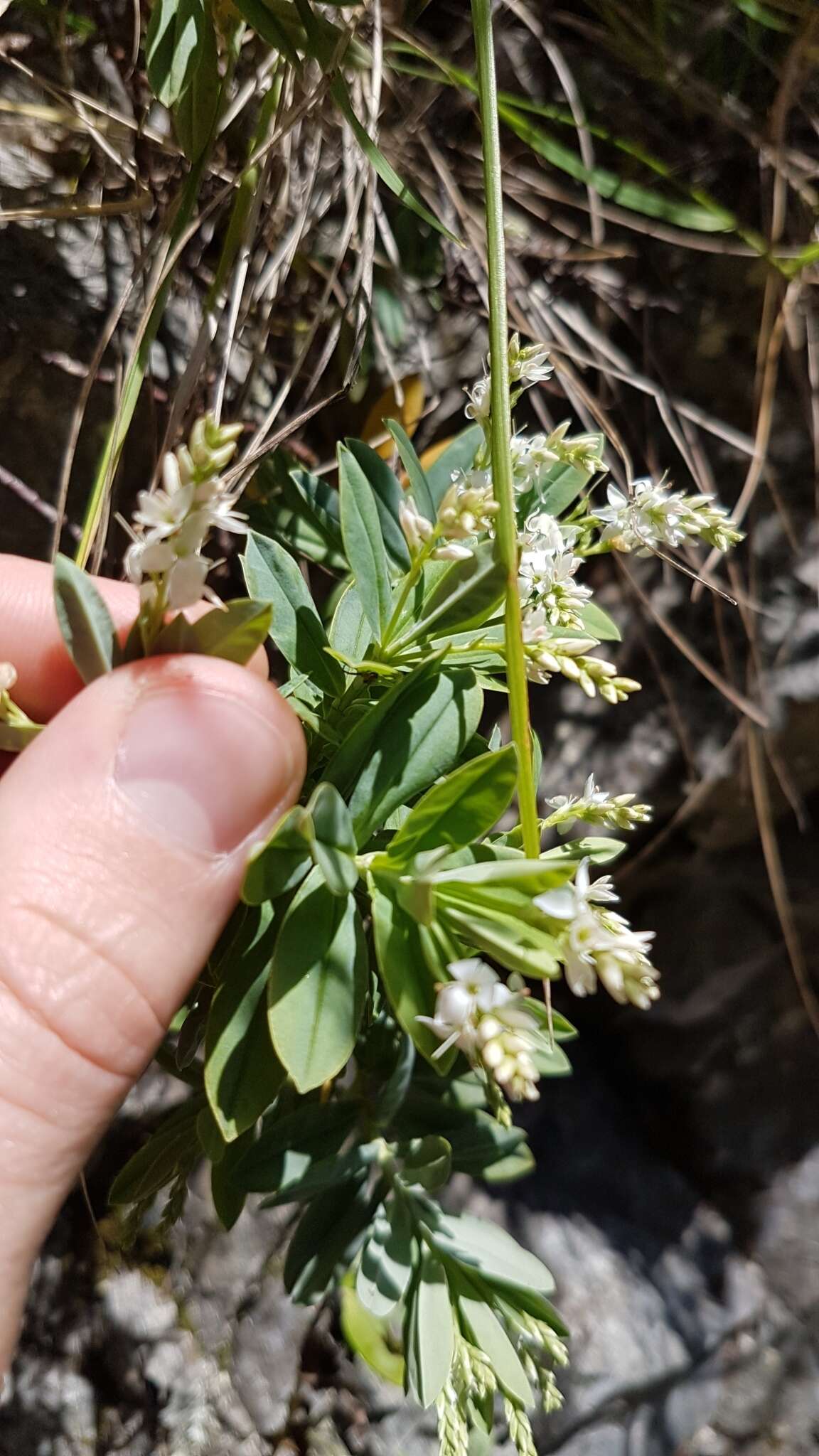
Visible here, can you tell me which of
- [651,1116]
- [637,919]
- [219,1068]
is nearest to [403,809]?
[219,1068]

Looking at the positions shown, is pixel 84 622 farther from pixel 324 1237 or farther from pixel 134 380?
pixel 324 1237

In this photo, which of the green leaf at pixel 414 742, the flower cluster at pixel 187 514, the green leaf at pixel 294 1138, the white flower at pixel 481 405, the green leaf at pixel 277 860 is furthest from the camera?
the green leaf at pixel 294 1138

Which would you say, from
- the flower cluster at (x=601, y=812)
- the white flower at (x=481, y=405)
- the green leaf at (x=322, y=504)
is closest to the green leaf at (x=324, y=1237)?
the flower cluster at (x=601, y=812)

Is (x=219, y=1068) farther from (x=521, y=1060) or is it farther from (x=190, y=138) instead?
(x=190, y=138)

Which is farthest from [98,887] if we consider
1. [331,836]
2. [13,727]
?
[331,836]

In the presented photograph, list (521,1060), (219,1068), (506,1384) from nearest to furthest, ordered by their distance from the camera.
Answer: (521,1060)
(219,1068)
(506,1384)

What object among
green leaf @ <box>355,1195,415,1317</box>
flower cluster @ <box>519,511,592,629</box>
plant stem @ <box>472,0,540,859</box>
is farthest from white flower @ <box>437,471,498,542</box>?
green leaf @ <box>355,1195,415,1317</box>

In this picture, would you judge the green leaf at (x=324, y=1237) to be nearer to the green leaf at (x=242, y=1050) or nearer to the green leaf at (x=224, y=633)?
the green leaf at (x=242, y=1050)
